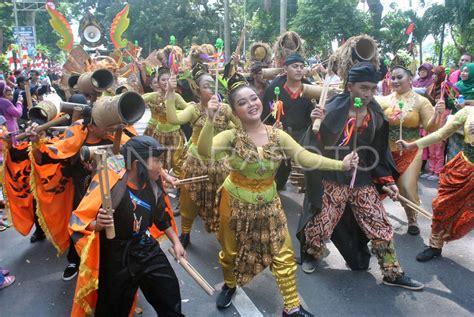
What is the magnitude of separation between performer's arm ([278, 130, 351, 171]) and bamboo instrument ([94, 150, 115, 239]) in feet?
4.80

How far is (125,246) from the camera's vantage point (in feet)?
9.20

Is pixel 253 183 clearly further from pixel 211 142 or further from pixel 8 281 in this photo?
pixel 8 281

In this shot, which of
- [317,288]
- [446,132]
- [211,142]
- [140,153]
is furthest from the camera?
[446,132]

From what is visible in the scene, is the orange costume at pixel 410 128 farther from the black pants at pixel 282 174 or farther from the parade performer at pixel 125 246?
the parade performer at pixel 125 246

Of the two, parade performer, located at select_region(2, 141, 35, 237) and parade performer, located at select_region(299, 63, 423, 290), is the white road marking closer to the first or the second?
parade performer, located at select_region(299, 63, 423, 290)

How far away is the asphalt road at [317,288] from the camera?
3.61 metres

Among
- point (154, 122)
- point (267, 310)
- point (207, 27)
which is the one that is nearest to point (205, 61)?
point (154, 122)

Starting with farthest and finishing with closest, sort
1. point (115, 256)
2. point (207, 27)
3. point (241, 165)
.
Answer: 1. point (207, 27)
2. point (241, 165)
3. point (115, 256)

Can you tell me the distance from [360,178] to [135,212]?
2085 millimetres

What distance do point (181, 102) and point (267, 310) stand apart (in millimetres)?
3028

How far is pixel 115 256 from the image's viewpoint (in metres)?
2.79

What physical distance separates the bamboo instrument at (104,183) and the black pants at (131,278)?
0.34 metres

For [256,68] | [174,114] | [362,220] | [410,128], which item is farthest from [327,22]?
[362,220]

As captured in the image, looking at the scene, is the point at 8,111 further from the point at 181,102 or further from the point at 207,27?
the point at 207,27
